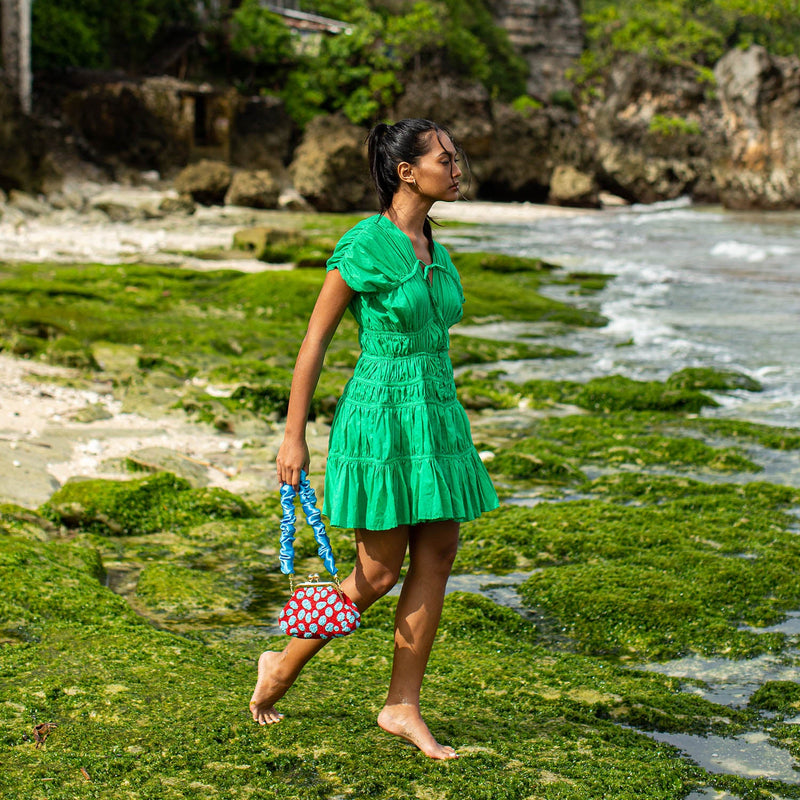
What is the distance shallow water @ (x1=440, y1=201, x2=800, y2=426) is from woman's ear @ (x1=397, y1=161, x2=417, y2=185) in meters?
6.65

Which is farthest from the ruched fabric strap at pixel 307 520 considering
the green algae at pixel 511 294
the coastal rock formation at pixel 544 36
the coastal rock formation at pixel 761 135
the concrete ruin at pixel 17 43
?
the coastal rock formation at pixel 544 36

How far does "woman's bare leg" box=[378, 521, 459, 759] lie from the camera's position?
3.32 m

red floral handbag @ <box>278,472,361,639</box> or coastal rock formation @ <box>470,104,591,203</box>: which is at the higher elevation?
coastal rock formation @ <box>470,104,591,203</box>

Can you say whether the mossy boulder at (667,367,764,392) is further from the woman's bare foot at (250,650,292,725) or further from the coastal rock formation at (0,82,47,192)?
the coastal rock formation at (0,82,47,192)

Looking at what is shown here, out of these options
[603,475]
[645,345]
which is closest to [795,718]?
[603,475]

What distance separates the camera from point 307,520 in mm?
3385

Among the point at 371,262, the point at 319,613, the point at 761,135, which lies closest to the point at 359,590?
the point at 319,613

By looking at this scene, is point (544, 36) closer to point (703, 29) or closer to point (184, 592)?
point (703, 29)

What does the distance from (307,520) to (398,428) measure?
0.46 meters

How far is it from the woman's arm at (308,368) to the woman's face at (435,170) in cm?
42

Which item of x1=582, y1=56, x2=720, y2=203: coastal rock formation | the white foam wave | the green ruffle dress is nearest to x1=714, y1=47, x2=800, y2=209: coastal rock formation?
x1=582, y1=56, x2=720, y2=203: coastal rock formation

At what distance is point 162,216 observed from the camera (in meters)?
26.6

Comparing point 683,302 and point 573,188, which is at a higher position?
point 573,188

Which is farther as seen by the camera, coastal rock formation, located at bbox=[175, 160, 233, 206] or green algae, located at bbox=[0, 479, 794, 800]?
coastal rock formation, located at bbox=[175, 160, 233, 206]
